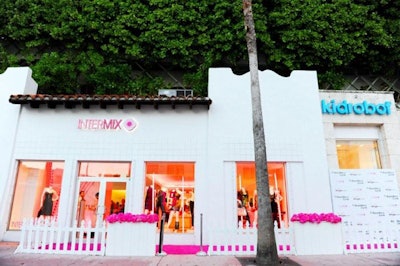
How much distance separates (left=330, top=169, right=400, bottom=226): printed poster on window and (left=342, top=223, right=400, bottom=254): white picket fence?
5.98ft

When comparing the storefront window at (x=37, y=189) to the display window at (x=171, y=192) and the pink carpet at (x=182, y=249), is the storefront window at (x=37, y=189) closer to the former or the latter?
the display window at (x=171, y=192)

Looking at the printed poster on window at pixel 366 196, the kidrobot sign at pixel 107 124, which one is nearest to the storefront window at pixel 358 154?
the printed poster on window at pixel 366 196

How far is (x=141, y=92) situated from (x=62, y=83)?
13.2 ft

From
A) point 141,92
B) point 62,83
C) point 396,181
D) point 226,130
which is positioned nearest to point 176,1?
point 141,92

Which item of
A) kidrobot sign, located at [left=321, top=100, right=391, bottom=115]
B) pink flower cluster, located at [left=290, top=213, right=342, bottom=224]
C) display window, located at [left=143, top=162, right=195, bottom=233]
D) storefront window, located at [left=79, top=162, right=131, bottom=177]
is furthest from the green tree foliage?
pink flower cluster, located at [left=290, top=213, right=342, bottom=224]

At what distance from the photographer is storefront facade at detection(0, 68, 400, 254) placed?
985 centimetres

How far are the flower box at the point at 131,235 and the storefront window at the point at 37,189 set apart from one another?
3.79 meters

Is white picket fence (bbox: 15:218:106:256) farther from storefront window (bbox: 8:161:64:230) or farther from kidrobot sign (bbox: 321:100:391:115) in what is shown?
kidrobot sign (bbox: 321:100:391:115)

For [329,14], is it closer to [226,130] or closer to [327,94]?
[327,94]

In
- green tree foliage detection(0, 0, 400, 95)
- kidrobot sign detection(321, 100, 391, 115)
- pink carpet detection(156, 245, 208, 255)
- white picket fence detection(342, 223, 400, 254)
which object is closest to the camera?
white picket fence detection(342, 223, 400, 254)

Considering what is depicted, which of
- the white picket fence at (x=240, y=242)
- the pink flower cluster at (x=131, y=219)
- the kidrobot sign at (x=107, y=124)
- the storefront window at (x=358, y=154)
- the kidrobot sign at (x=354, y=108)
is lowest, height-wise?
the white picket fence at (x=240, y=242)

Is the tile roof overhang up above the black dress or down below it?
above

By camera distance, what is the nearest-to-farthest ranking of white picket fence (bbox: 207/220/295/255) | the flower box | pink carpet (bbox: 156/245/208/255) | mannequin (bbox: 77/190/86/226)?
the flower box
white picket fence (bbox: 207/220/295/255)
pink carpet (bbox: 156/245/208/255)
mannequin (bbox: 77/190/86/226)

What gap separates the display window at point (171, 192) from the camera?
1022 cm
